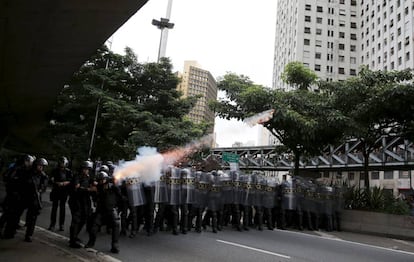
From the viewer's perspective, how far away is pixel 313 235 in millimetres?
11297

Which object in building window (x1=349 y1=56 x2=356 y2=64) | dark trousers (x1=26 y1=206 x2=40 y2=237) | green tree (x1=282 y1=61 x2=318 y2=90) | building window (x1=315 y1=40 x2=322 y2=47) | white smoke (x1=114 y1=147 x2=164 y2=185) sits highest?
building window (x1=315 y1=40 x2=322 y2=47)

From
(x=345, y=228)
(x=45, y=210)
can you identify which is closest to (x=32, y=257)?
(x=45, y=210)

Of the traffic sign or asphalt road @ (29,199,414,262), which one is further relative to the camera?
the traffic sign

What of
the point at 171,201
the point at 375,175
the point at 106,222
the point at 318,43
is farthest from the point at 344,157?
the point at 318,43

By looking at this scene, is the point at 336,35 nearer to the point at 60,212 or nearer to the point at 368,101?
the point at 368,101

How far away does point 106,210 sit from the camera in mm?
7246

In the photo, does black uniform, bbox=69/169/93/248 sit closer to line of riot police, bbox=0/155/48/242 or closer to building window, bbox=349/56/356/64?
line of riot police, bbox=0/155/48/242

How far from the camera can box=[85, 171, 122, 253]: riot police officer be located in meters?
7.11

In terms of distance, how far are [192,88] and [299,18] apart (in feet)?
193

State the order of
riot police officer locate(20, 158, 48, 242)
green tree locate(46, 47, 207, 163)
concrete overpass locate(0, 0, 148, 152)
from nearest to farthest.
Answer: concrete overpass locate(0, 0, 148, 152) < riot police officer locate(20, 158, 48, 242) < green tree locate(46, 47, 207, 163)

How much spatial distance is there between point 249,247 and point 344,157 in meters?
24.3

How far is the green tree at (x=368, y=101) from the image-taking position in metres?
13.3

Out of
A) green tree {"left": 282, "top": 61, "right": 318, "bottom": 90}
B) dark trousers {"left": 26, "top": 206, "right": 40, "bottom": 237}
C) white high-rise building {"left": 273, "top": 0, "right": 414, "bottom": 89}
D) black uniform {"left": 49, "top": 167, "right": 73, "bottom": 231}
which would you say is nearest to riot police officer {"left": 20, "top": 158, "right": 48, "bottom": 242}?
dark trousers {"left": 26, "top": 206, "right": 40, "bottom": 237}

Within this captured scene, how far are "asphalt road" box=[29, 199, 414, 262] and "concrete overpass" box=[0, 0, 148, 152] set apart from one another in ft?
12.6
